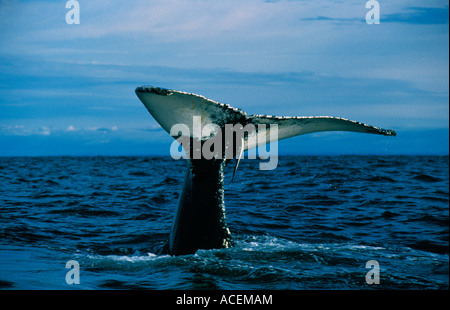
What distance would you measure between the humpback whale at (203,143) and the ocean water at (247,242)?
0.69ft

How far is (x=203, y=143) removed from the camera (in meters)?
4.88

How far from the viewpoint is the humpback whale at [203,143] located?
4266 mm

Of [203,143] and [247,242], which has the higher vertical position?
[203,143]

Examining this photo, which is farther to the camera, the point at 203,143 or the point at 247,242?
the point at 247,242

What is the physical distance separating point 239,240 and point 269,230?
5.68ft

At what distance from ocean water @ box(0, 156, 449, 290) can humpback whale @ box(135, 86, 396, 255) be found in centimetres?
21

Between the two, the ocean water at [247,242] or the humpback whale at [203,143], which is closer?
the humpback whale at [203,143]

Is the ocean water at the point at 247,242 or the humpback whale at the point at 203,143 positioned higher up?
the humpback whale at the point at 203,143

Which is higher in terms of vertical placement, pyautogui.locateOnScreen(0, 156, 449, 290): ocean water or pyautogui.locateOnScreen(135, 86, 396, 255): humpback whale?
pyautogui.locateOnScreen(135, 86, 396, 255): humpback whale

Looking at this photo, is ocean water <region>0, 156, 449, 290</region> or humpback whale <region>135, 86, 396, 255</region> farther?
ocean water <region>0, 156, 449, 290</region>

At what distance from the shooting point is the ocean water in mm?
4879

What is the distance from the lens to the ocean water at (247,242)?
4.88 m

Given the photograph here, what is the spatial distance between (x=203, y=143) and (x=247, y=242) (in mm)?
2233

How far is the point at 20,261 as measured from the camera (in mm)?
5918
